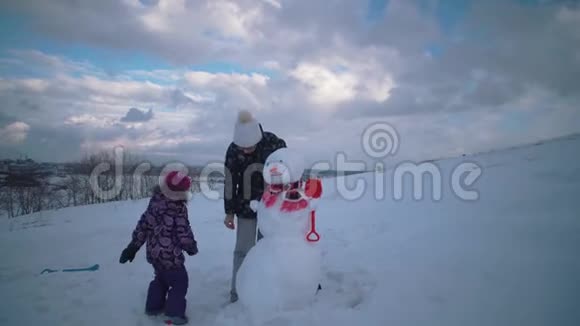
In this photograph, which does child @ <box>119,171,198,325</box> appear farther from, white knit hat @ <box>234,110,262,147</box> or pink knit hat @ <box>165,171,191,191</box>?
white knit hat @ <box>234,110,262,147</box>

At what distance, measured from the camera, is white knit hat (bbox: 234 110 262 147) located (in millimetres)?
3229

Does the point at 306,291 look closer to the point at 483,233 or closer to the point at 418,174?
the point at 483,233

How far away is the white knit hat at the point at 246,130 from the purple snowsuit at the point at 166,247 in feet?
2.70

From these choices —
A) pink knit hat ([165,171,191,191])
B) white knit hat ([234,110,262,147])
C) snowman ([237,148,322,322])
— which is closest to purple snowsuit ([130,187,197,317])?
pink knit hat ([165,171,191,191])

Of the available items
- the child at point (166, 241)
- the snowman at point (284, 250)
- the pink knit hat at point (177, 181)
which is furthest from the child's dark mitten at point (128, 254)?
the snowman at point (284, 250)

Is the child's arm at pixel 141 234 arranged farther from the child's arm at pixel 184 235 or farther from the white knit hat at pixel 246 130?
the white knit hat at pixel 246 130

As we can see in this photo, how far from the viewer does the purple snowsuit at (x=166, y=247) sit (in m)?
2.96

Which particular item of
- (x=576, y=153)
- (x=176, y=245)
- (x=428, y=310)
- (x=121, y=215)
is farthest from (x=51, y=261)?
(x=576, y=153)

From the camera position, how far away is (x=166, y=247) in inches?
117

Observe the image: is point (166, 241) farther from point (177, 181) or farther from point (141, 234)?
point (177, 181)

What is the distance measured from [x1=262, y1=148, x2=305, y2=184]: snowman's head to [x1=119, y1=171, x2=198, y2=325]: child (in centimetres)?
86

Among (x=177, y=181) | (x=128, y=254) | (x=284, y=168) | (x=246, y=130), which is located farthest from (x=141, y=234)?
(x=284, y=168)

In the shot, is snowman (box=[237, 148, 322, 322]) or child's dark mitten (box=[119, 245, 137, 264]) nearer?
snowman (box=[237, 148, 322, 322])

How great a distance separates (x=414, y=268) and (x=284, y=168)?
4.84ft
